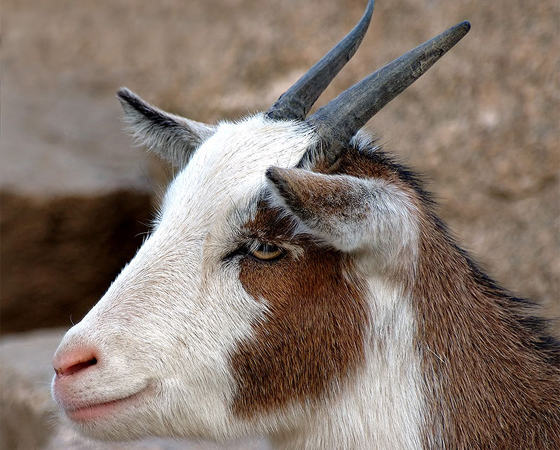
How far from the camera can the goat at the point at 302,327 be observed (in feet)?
9.23

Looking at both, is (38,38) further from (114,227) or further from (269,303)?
(269,303)

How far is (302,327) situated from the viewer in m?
2.90

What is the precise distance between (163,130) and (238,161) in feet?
2.81

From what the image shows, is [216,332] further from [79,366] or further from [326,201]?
[326,201]

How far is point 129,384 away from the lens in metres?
2.77

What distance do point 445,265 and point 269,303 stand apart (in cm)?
79

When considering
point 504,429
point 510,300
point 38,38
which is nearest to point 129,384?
point 504,429

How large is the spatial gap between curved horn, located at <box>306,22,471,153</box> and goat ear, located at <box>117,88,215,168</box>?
0.82 meters

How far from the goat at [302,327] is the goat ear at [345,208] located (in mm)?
11

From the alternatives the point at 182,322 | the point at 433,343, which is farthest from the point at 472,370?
the point at 182,322

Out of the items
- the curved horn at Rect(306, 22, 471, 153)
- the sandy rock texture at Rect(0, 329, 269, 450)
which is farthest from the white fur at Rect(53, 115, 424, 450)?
the sandy rock texture at Rect(0, 329, 269, 450)

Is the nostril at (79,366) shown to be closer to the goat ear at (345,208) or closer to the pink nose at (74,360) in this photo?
the pink nose at (74,360)

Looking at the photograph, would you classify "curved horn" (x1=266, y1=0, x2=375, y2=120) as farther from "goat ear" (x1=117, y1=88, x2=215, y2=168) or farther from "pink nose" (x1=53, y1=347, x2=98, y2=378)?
"pink nose" (x1=53, y1=347, x2=98, y2=378)

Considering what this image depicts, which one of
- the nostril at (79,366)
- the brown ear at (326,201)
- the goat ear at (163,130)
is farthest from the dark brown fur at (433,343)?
the goat ear at (163,130)
